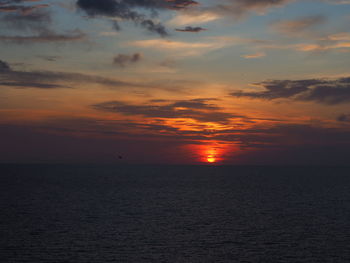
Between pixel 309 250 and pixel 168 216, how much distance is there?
1581 inches

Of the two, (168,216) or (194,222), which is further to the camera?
(168,216)

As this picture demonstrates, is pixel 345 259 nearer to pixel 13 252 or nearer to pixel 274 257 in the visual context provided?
pixel 274 257

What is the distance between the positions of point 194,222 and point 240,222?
961 centimetres

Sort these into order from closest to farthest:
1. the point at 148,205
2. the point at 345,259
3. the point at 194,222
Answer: the point at 345,259
the point at 194,222
the point at 148,205

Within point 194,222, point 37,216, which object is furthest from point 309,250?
point 37,216

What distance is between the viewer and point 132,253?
57.6 metres

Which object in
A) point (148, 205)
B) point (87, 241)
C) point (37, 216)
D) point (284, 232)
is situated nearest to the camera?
point (87, 241)

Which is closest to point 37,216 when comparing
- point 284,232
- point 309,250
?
point 284,232

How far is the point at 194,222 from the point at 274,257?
1211 inches

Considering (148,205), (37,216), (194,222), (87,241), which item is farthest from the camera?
(148,205)

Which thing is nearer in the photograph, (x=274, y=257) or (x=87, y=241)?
(x=274, y=257)

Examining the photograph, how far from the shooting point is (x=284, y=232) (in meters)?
73.1

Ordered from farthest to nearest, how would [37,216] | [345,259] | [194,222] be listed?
[37,216] → [194,222] → [345,259]

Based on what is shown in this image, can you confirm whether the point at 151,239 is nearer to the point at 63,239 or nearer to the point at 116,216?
the point at 63,239
